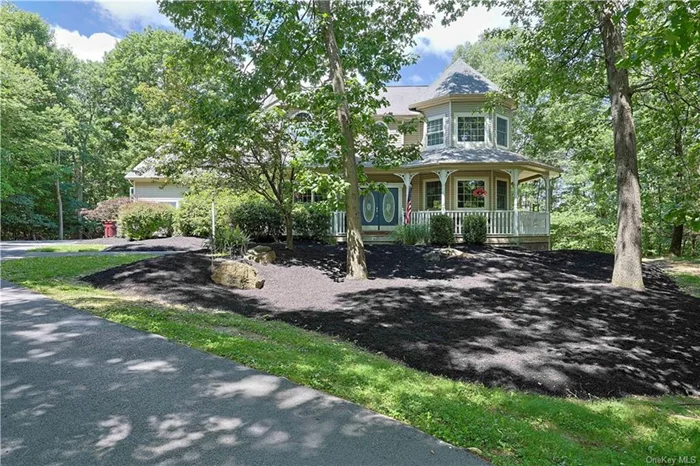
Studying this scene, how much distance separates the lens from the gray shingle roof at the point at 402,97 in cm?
1881

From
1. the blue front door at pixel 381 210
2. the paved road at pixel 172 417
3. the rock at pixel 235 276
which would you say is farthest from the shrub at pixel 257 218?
the paved road at pixel 172 417

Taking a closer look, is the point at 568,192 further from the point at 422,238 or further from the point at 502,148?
the point at 422,238

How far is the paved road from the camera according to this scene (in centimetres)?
242

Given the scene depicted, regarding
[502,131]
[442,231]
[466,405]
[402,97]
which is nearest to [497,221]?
[442,231]

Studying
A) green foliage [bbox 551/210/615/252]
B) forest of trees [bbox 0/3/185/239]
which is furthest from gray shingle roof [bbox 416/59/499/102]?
forest of trees [bbox 0/3/185/239]

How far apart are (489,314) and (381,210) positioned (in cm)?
1195

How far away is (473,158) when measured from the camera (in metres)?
15.4

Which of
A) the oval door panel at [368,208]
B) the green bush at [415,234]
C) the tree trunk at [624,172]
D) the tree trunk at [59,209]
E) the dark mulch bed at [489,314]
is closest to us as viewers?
the dark mulch bed at [489,314]

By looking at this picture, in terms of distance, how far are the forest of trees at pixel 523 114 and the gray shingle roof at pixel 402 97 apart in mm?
4023

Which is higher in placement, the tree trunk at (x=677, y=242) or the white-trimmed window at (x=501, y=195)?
the white-trimmed window at (x=501, y=195)

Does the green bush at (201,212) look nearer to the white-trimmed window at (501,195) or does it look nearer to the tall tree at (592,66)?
the tall tree at (592,66)

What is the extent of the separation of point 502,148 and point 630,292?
1059 centimetres

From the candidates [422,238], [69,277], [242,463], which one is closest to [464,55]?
[422,238]

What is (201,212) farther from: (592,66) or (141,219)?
(592,66)
